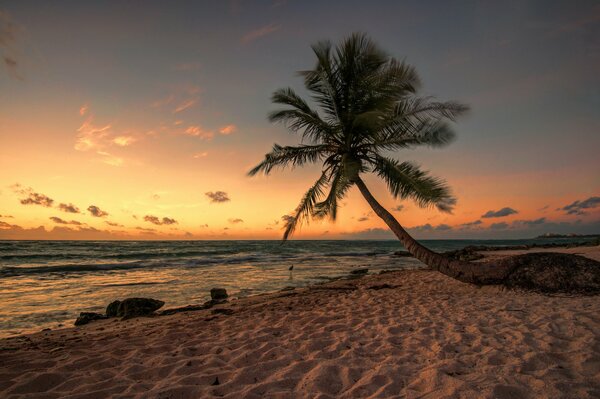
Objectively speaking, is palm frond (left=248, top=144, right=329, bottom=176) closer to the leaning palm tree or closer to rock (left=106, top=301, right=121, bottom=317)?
the leaning palm tree

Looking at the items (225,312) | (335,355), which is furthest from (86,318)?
(335,355)

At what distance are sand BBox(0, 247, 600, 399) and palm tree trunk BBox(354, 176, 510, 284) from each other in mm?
1254

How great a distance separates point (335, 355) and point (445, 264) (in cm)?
587

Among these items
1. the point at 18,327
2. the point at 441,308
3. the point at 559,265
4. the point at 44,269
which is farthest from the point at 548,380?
the point at 44,269

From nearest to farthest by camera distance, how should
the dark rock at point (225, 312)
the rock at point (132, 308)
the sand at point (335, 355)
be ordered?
the sand at point (335, 355) → the dark rock at point (225, 312) → the rock at point (132, 308)

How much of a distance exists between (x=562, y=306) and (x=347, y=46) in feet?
29.5

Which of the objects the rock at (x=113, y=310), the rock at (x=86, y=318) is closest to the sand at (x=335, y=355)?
the rock at (x=86, y=318)

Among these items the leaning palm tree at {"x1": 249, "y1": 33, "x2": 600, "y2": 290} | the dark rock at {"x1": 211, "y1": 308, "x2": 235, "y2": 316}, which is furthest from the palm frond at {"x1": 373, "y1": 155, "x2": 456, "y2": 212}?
the dark rock at {"x1": 211, "y1": 308, "x2": 235, "y2": 316}

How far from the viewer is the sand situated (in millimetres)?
3141

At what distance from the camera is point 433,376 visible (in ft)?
10.7

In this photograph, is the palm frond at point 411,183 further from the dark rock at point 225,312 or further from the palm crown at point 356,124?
the dark rock at point 225,312

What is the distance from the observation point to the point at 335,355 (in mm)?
4035

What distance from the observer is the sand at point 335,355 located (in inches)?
124

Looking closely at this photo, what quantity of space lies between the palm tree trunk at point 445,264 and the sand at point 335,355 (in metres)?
1.25
